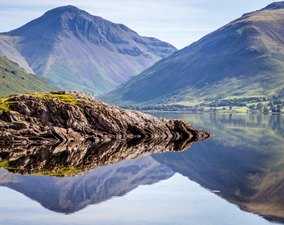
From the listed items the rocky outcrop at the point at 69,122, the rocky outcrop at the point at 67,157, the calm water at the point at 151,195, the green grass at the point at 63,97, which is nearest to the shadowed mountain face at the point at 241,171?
the calm water at the point at 151,195

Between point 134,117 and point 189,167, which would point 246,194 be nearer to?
point 189,167

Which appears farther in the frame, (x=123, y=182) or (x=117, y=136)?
(x=117, y=136)

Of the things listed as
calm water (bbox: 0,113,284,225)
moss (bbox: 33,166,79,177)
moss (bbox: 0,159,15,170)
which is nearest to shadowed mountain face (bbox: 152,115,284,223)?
calm water (bbox: 0,113,284,225)

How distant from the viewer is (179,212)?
32875 mm

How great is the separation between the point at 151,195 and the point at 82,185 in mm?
8066

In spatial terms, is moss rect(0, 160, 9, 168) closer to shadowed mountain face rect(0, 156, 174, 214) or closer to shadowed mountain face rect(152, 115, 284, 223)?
shadowed mountain face rect(0, 156, 174, 214)

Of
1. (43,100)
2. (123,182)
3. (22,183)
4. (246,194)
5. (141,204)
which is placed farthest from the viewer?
(43,100)

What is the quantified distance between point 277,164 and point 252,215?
1124 inches

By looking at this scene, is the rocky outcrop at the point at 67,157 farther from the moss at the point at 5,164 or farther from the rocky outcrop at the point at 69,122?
the rocky outcrop at the point at 69,122

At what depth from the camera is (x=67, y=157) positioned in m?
58.0

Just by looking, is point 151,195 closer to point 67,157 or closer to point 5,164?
point 67,157

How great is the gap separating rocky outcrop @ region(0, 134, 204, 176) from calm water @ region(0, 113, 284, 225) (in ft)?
8.34

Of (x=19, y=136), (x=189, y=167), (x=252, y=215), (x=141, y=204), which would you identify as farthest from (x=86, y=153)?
(x=252, y=215)

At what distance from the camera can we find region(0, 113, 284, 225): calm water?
31328 mm
